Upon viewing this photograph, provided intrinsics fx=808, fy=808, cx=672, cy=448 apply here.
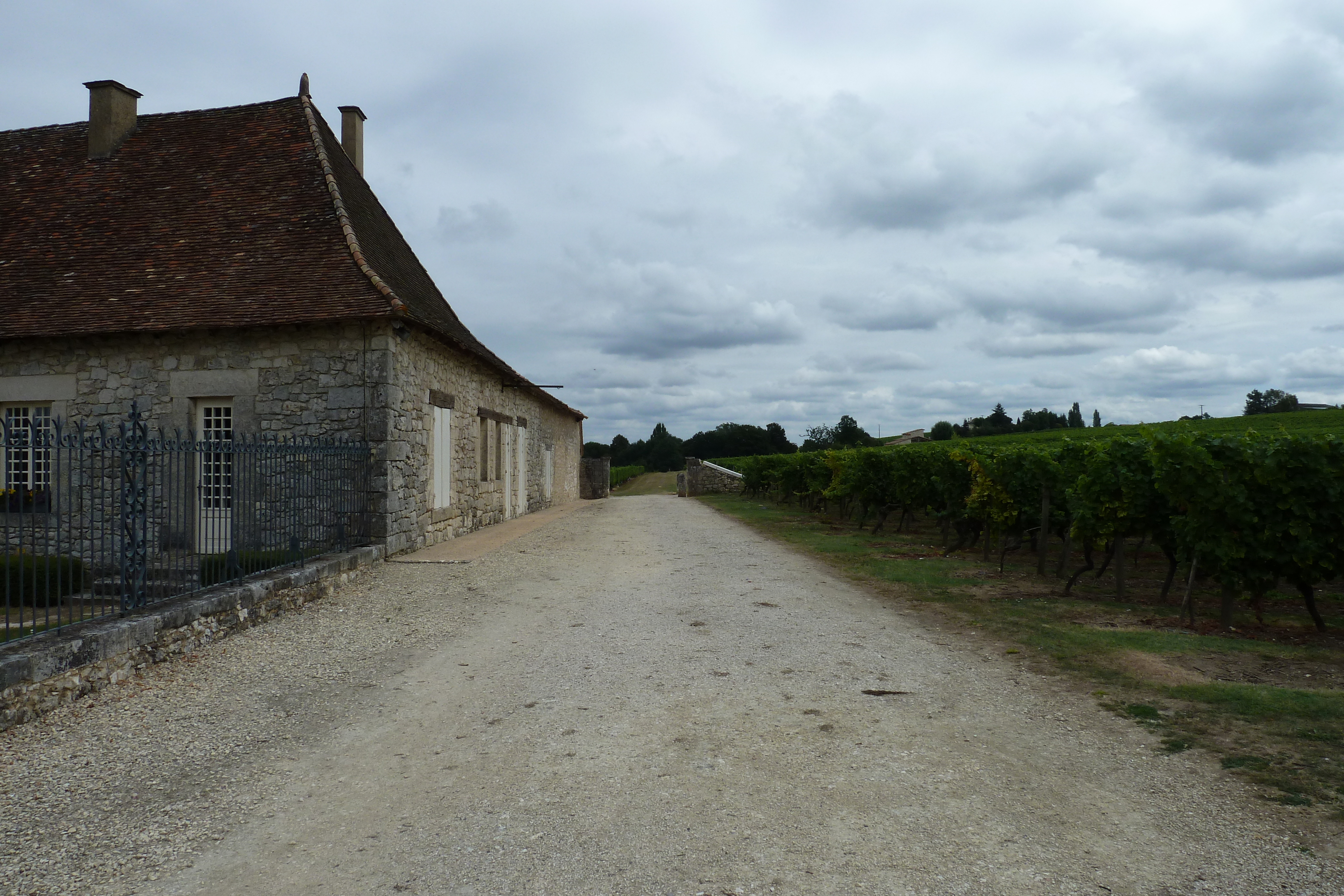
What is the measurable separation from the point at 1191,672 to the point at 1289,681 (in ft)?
1.64

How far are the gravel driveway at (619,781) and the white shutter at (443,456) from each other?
651 cm

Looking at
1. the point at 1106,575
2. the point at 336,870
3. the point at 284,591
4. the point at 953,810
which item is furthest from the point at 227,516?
the point at 1106,575

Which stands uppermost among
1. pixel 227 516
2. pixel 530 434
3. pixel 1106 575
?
pixel 530 434

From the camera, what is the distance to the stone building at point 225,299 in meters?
10.7

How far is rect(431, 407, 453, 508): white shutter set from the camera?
41.8ft

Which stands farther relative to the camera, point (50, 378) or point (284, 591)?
point (50, 378)

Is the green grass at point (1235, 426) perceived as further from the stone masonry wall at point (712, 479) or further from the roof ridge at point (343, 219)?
the roof ridge at point (343, 219)

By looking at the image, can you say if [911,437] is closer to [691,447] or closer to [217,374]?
[691,447]

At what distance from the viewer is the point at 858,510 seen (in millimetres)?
22672

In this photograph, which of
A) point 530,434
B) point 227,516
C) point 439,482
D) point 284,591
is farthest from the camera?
point 530,434

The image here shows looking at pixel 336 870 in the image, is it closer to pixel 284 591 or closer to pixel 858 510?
pixel 284 591

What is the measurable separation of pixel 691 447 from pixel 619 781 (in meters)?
86.6

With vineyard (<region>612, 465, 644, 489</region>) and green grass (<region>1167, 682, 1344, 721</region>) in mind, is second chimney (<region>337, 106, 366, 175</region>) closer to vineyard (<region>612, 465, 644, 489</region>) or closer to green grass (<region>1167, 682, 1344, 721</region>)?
green grass (<region>1167, 682, 1344, 721</region>)

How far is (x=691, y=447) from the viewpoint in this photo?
90.0 meters
